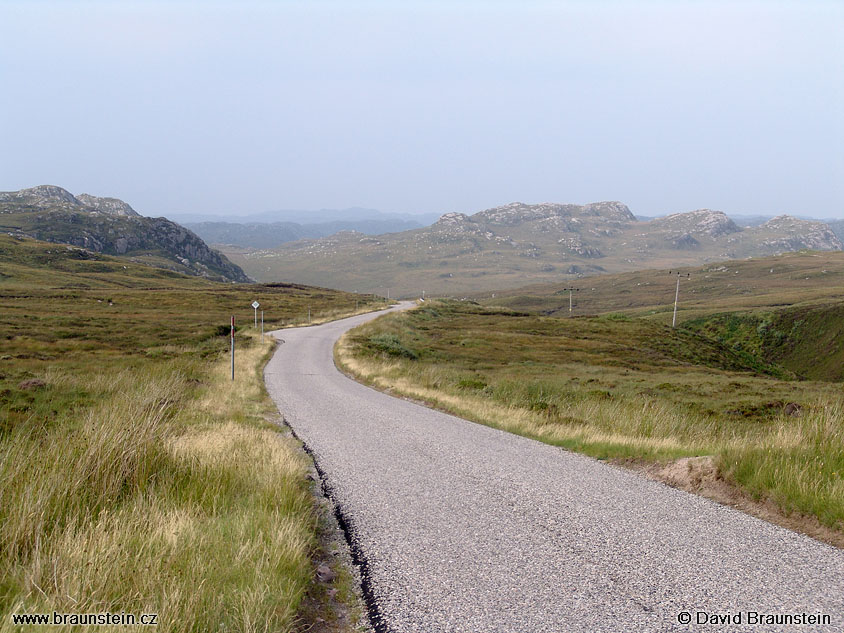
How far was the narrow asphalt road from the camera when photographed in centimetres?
452

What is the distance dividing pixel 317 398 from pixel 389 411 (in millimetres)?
4127

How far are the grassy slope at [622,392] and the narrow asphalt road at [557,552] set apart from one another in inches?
47.0

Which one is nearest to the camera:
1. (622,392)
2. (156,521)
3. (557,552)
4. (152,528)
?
(152,528)

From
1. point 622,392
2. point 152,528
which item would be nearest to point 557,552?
point 152,528

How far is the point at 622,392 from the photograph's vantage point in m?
30.1

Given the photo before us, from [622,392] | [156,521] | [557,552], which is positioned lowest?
[622,392]

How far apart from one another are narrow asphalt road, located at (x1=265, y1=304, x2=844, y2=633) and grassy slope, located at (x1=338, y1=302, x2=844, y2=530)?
119 cm

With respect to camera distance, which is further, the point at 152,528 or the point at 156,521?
the point at 156,521

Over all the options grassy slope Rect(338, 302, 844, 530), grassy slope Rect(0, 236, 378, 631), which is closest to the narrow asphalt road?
grassy slope Rect(0, 236, 378, 631)

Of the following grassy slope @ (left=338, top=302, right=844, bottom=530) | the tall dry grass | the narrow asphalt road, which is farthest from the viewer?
grassy slope @ (left=338, top=302, right=844, bottom=530)

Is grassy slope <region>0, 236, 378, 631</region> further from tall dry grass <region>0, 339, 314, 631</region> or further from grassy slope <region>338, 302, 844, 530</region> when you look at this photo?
grassy slope <region>338, 302, 844, 530</region>

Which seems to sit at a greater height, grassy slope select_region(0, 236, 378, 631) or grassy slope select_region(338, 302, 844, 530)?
grassy slope select_region(0, 236, 378, 631)

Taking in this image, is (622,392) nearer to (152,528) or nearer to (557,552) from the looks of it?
(557,552)

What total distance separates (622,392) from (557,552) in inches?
1027
